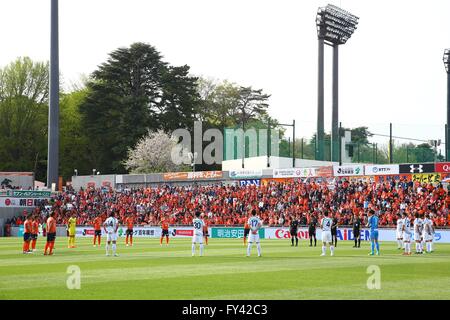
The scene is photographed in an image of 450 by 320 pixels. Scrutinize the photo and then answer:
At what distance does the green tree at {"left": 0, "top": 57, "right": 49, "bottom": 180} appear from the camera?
98.7 m

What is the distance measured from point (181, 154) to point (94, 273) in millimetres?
78329

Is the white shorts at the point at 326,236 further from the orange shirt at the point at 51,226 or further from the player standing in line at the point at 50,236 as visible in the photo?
the orange shirt at the point at 51,226

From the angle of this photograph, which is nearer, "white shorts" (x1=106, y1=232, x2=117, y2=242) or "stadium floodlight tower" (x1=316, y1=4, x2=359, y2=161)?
"white shorts" (x1=106, y1=232, x2=117, y2=242)

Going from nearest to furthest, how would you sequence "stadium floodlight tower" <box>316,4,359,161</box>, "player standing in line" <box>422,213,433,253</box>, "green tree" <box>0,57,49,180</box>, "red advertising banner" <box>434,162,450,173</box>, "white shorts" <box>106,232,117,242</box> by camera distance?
1. "white shorts" <box>106,232,117,242</box>
2. "player standing in line" <box>422,213,433,253</box>
3. "red advertising banner" <box>434,162,450,173</box>
4. "stadium floodlight tower" <box>316,4,359,161</box>
5. "green tree" <box>0,57,49,180</box>

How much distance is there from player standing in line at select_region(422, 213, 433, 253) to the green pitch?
12.5 ft

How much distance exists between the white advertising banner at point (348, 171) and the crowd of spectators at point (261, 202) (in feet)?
3.76

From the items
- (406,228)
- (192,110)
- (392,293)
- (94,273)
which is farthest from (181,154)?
(392,293)

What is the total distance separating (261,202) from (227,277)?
38294 mm

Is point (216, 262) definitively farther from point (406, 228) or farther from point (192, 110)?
point (192, 110)

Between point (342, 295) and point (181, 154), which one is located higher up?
point (181, 154)

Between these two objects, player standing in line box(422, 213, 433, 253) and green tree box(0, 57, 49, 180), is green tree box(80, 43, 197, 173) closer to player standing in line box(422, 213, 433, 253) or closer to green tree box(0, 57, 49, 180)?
green tree box(0, 57, 49, 180)

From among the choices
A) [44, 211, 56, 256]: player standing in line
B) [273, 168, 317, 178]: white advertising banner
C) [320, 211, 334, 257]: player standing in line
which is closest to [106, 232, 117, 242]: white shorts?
[44, 211, 56, 256]: player standing in line

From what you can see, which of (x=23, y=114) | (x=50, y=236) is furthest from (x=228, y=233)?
(x=23, y=114)

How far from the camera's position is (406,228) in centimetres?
3300
